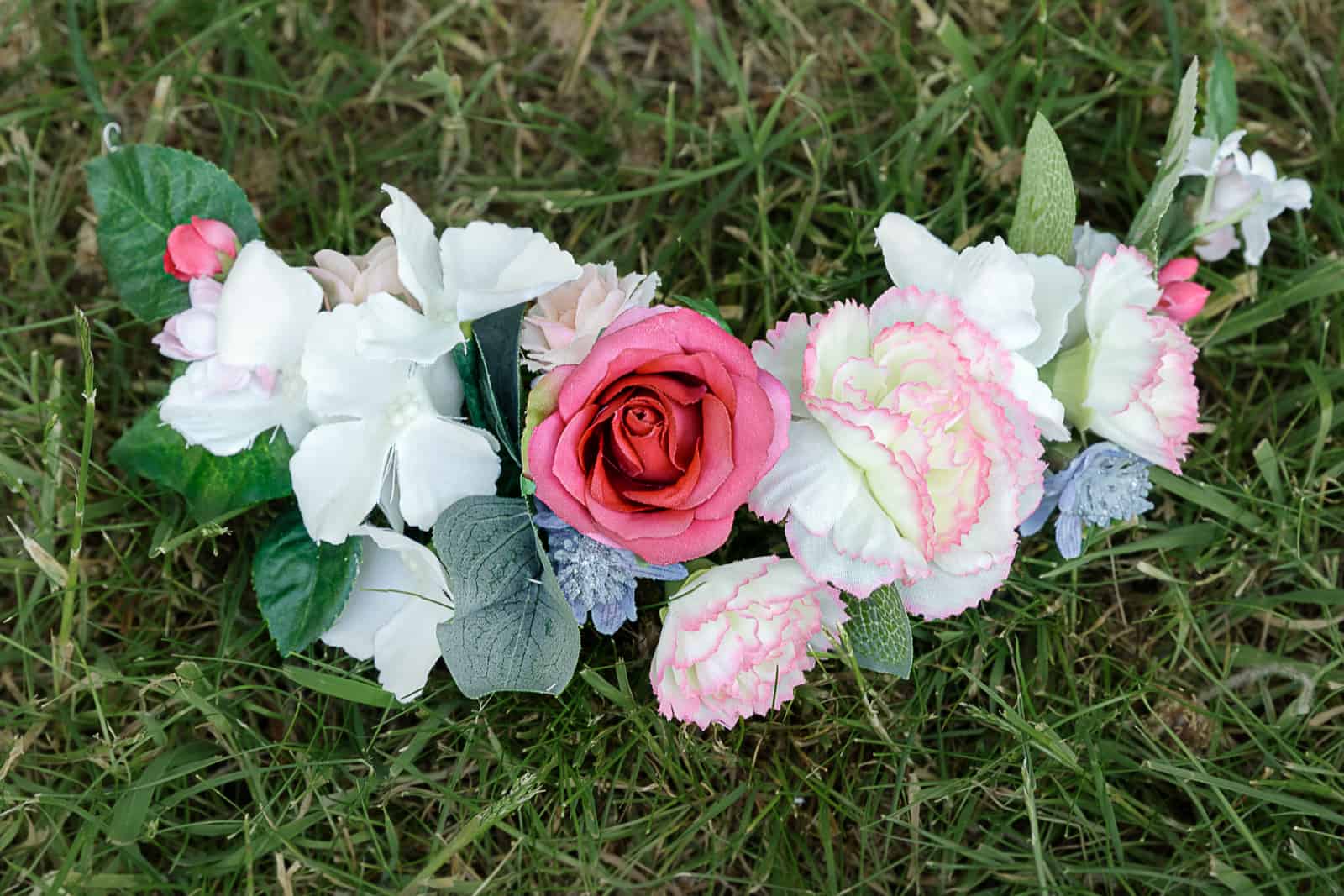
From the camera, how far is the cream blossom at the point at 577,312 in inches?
31.4

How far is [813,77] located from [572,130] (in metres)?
0.28

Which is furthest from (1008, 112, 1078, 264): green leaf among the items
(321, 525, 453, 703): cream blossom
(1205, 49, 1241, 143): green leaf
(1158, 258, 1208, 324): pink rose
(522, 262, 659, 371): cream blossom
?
(321, 525, 453, 703): cream blossom

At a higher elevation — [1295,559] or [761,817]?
[1295,559]

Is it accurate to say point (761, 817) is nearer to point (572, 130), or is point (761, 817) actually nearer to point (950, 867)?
point (950, 867)

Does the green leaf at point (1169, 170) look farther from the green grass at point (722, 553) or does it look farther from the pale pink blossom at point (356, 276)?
the pale pink blossom at point (356, 276)

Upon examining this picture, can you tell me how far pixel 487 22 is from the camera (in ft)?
3.96

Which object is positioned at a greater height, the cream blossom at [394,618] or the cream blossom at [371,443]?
the cream blossom at [371,443]

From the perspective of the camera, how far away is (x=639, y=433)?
0.69 metres

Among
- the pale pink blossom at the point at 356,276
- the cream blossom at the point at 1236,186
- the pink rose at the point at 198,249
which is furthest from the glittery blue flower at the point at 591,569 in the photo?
the cream blossom at the point at 1236,186

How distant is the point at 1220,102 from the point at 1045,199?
0.29 metres

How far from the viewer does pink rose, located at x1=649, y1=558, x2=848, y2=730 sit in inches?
31.8

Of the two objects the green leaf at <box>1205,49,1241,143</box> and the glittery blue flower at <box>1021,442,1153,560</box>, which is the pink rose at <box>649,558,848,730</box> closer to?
the glittery blue flower at <box>1021,442,1153,560</box>

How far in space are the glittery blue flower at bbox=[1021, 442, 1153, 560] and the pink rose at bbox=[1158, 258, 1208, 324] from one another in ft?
0.46

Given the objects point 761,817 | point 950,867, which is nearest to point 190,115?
point 761,817
